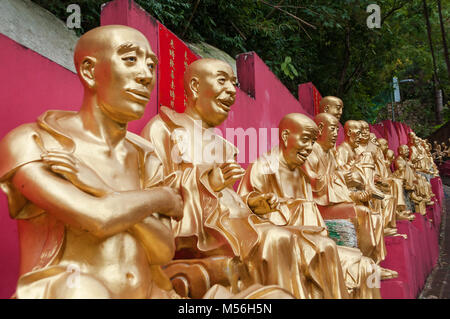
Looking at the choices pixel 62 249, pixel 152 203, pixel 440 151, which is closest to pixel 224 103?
pixel 152 203

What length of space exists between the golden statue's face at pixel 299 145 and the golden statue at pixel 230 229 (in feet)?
2.45

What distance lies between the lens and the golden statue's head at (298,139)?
3.27m

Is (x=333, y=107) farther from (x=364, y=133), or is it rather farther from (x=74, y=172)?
(x=74, y=172)

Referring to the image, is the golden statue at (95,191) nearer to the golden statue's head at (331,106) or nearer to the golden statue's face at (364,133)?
the golden statue's face at (364,133)

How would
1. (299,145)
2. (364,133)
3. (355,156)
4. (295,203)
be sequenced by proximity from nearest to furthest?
(295,203) < (299,145) < (355,156) < (364,133)

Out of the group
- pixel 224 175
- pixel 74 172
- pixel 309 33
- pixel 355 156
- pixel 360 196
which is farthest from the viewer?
pixel 309 33

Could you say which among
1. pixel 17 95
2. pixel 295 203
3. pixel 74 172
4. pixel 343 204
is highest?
pixel 17 95

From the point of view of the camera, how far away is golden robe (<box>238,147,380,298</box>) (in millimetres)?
2674

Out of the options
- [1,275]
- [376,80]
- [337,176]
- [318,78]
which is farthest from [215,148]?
[376,80]

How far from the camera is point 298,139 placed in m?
3.27

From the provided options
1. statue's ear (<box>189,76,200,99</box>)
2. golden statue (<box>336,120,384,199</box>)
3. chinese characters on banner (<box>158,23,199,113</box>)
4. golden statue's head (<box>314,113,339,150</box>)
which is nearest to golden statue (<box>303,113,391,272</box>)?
golden statue's head (<box>314,113,339,150</box>)

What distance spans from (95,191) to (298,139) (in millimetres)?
2038

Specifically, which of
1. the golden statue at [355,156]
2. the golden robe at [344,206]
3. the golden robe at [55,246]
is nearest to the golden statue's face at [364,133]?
the golden statue at [355,156]

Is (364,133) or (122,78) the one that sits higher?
(364,133)
